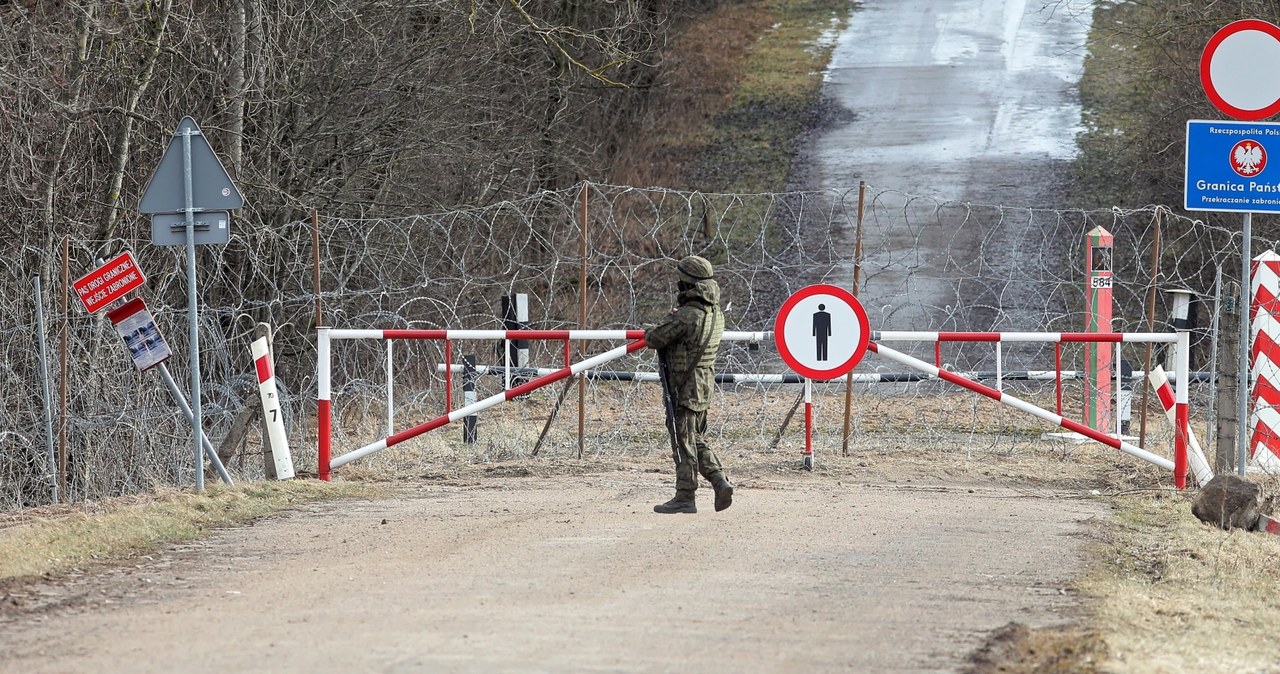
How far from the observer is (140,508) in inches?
389

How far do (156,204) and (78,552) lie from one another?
2.89m

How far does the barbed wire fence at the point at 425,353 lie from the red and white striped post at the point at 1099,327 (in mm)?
356

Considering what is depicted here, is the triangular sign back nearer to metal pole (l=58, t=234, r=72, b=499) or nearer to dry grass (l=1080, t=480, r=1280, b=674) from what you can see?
metal pole (l=58, t=234, r=72, b=499)

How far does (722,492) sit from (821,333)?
2361mm

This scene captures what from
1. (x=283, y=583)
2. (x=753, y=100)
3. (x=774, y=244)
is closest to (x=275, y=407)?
(x=283, y=583)

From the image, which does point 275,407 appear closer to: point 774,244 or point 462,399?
point 462,399

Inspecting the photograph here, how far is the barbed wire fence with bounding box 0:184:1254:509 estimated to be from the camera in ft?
41.5

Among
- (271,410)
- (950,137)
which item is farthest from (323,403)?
(950,137)

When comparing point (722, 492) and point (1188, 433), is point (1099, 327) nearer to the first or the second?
point (1188, 433)

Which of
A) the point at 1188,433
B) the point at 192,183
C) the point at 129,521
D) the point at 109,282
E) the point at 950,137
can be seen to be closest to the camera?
the point at 129,521

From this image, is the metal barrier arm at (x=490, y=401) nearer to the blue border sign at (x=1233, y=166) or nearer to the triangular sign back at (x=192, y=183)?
the triangular sign back at (x=192, y=183)

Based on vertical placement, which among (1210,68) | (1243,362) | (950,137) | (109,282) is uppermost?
(950,137)

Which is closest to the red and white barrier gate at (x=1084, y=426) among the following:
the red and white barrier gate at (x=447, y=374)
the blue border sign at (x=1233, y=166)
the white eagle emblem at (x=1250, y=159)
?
the red and white barrier gate at (x=447, y=374)

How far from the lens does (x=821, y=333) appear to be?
38.3 feet
